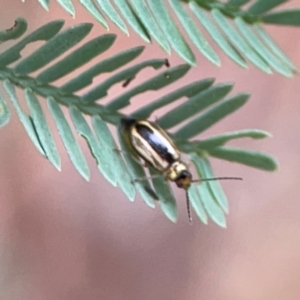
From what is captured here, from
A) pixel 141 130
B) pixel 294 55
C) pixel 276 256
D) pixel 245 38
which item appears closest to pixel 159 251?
pixel 276 256

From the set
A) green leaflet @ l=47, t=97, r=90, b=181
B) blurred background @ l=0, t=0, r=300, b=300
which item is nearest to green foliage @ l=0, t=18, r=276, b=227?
green leaflet @ l=47, t=97, r=90, b=181

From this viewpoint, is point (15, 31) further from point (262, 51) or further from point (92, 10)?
point (262, 51)

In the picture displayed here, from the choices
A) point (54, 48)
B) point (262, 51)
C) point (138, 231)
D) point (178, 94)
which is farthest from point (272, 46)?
point (138, 231)

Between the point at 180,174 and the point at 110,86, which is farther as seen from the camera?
the point at 180,174

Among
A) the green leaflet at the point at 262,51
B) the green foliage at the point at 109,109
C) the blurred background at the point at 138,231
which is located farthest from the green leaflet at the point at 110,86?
the blurred background at the point at 138,231

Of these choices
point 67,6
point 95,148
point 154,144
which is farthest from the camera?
point 154,144

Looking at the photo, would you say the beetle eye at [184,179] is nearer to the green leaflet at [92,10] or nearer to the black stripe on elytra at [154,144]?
the black stripe on elytra at [154,144]
